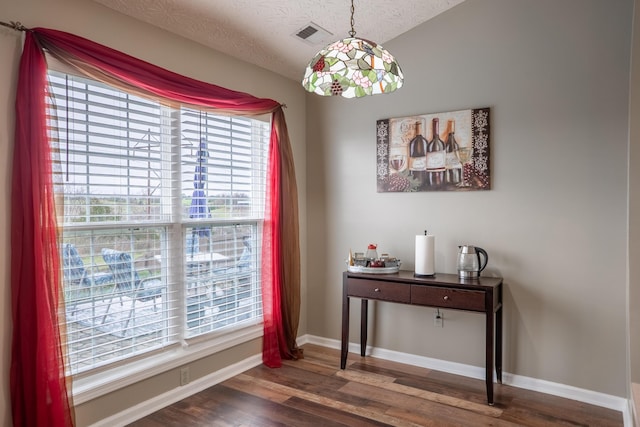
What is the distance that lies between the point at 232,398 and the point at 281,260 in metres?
1.15

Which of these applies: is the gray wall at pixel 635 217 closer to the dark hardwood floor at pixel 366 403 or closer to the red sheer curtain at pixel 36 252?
the dark hardwood floor at pixel 366 403

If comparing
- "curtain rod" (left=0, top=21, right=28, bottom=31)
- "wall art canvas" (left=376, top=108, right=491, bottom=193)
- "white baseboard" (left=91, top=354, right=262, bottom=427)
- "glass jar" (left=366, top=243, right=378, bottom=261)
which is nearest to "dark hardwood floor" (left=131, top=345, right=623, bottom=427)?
"white baseboard" (left=91, top=354, right=262, bottom=427)

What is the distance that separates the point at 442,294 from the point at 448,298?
0.16 feet

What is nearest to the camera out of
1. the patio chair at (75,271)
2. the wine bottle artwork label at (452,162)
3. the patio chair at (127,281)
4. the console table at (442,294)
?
the patio chair at (75,271)

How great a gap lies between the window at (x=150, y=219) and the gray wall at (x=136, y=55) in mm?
203

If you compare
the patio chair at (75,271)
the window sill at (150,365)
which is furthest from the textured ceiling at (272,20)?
the window sill at (150,365)

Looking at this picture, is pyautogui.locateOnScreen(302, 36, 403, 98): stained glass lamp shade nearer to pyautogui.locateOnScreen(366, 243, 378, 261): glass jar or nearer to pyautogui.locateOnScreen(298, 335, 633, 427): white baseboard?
pyautogui.locateOnScreen(366, 243, 378, 261): glass jar

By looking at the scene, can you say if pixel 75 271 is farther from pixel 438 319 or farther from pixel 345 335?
pixel 438 319

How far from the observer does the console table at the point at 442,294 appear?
2.92m

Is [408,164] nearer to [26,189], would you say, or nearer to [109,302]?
[109,302]

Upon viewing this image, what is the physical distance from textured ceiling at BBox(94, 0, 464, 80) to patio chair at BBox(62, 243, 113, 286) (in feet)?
4.71

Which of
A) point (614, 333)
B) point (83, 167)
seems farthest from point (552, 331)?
point (83, 167)

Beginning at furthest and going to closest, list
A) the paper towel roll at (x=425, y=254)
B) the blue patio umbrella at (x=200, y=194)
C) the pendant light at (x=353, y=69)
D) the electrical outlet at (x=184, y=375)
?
the paper towel roll at (x=425, y=254), the blue patio umbrella at (x=200, y=194), the electrical outlet at (x=184, y=375), the pendant light at (x=353, y=69)

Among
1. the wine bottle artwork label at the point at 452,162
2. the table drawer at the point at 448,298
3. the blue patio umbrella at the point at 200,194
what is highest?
the wine bottle artwork label at the point at 452,162
